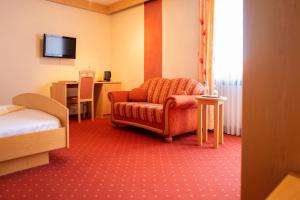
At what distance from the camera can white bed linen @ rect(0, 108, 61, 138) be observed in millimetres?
2250

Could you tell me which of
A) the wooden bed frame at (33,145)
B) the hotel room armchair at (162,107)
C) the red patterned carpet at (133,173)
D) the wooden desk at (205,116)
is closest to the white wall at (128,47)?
the hotel room armchair at (162,107)

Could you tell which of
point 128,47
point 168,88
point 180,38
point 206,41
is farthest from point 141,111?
point 128,47

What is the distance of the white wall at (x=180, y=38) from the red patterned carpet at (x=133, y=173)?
1665 mm

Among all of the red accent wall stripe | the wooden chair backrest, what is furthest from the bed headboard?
the red accent wall stripe

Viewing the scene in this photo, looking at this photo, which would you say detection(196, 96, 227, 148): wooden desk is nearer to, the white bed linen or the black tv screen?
the white bed linen

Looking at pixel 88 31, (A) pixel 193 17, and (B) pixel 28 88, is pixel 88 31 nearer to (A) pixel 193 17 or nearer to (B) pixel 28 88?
(B) pixel 28 88

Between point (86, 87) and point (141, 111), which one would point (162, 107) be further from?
point (86, 87)

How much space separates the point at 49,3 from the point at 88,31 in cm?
104

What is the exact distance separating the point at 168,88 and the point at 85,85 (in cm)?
189

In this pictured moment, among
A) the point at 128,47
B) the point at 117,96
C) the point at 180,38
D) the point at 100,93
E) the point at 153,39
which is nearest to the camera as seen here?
the point at 117,96

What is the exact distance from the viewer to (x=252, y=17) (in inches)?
30.6

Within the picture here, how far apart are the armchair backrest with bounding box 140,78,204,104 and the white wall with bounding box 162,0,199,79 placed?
1.48 feet

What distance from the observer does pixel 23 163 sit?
2.42m

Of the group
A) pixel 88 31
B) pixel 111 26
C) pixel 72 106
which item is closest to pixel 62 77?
pixel 72 106
